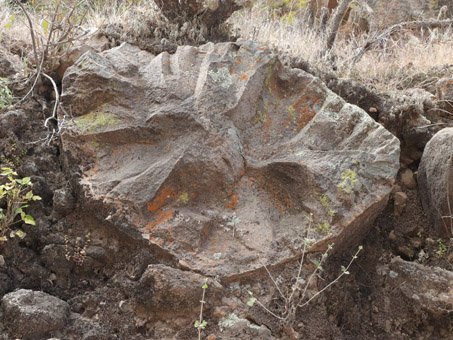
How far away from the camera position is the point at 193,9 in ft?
15.1

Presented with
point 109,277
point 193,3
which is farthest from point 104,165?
point 193,3

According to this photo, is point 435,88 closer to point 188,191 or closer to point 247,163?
point 247,163

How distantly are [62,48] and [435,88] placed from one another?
12.5 ft

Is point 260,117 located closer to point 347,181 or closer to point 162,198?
point 347,181

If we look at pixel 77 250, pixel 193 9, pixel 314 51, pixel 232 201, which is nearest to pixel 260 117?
pixel 232 201

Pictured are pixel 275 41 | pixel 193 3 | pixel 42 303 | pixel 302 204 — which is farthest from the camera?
pixel 275 41

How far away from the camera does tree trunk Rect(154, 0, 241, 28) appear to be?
459cm

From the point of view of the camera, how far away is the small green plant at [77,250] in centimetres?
281

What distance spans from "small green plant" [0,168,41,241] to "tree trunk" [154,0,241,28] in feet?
8.40

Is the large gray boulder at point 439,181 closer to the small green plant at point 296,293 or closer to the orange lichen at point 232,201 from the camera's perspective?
the small green plant at point 296,293

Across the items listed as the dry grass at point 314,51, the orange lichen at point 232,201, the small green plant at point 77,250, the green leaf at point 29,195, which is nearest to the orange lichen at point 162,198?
the orange lichen at point 232,201

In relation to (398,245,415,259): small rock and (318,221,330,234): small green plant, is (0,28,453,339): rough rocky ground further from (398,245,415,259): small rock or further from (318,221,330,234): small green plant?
(318,221,330,234): small green plant

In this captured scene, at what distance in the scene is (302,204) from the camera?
10.0 feet

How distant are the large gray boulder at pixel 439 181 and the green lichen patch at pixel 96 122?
2.39 meters
